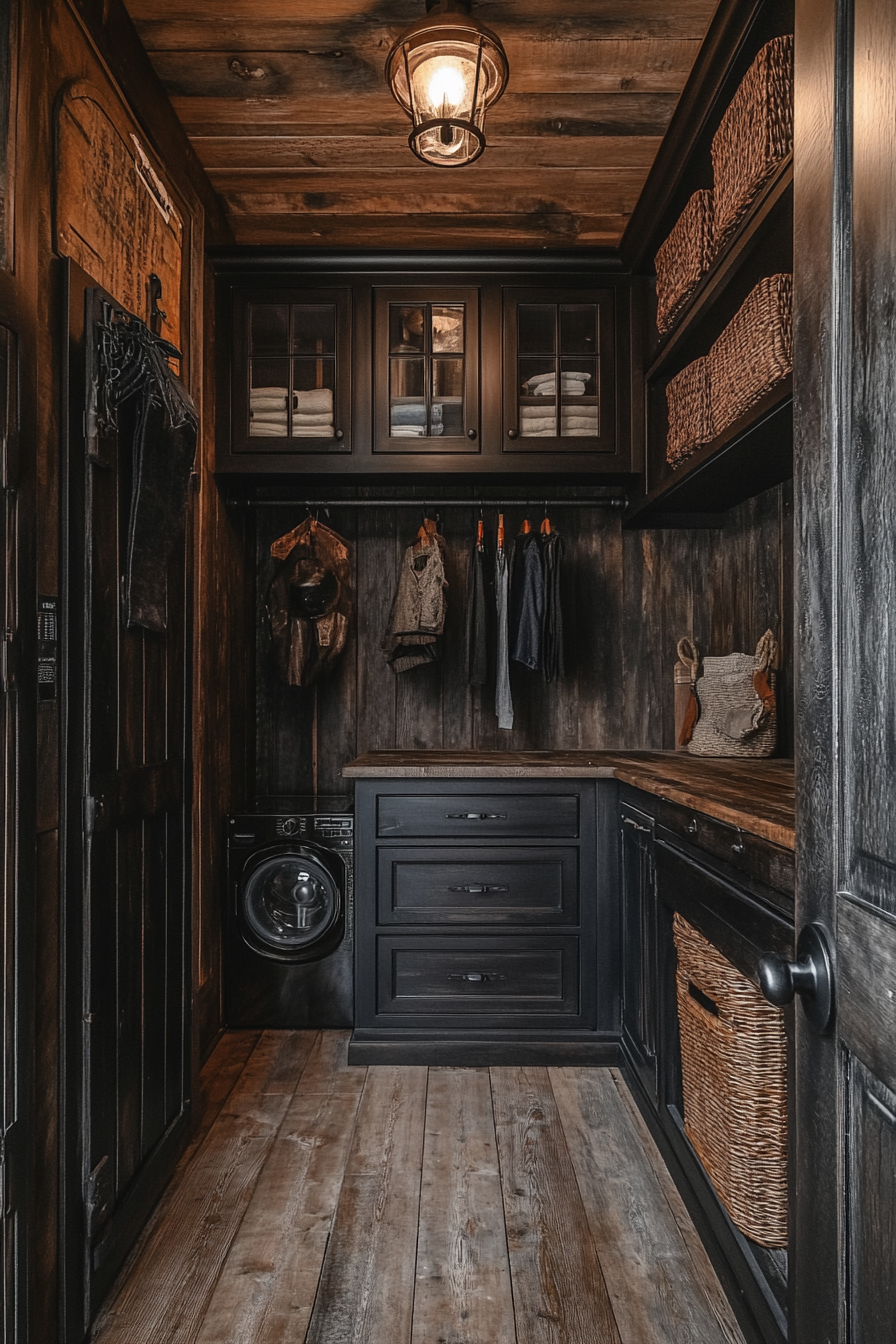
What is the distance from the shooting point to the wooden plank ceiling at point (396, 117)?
7.17ft

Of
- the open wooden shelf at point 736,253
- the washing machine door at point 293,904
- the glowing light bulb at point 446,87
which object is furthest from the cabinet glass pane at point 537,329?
the washing machine door at point 293,904

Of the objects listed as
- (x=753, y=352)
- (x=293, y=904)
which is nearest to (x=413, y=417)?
(x=753, y=352)

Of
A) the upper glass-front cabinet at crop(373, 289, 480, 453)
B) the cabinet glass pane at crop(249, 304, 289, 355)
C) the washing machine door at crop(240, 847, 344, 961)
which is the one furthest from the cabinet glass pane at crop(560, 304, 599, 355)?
the washing machine door at crop(240, 847, 344, 961)

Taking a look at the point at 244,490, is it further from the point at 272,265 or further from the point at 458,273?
the point at 458,273

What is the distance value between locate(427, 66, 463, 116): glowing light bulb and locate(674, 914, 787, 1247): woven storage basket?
6.55 ft

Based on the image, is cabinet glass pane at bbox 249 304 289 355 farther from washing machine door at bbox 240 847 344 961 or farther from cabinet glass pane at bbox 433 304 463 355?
washing machine door at bbox 240 847 344 961

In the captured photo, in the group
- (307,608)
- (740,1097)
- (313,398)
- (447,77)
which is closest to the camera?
(740,1097)

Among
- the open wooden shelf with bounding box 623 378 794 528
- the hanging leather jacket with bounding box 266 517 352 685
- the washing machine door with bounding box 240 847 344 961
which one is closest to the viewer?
the open wooden shelf with bounding box 623 378 794 528

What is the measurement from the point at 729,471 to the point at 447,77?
51.9 inches

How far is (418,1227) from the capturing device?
1.95 metres

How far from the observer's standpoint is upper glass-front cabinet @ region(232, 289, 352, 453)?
10.7ft

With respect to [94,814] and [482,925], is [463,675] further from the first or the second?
[94,814]

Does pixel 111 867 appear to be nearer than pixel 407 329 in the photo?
Yes

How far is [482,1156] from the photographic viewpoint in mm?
2260
